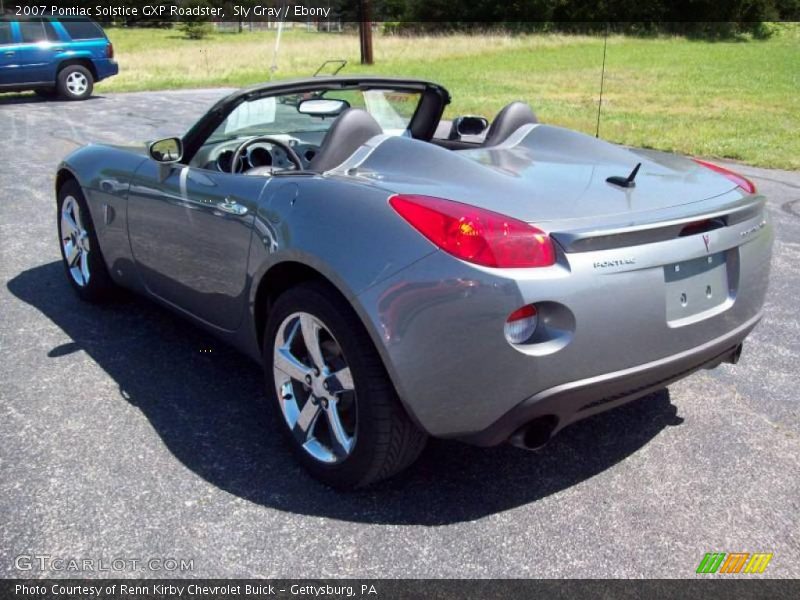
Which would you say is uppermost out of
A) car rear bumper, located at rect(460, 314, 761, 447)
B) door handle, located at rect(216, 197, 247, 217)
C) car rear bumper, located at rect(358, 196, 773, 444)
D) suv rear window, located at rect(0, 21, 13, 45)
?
suv rear window, located at rect(0, 21, 13, 45)

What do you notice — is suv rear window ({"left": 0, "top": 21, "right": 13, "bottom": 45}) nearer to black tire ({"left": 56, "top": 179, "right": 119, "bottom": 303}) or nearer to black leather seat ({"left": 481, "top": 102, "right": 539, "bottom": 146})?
black tire ({"left": 56, "top": 179, "right": 119, "bottom": 303})

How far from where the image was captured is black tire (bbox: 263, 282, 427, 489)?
247 cm

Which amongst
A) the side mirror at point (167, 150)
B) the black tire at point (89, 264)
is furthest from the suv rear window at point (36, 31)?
the side mirror at point (167, 150)

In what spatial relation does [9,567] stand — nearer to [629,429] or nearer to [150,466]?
[150,466]

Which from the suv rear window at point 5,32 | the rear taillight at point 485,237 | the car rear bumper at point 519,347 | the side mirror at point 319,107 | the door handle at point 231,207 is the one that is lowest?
the car rear bumper at point 519,347

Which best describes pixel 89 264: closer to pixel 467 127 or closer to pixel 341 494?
pixel 467 127

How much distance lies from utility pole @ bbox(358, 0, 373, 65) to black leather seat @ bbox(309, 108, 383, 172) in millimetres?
25096

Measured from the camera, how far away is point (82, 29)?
59.4ft

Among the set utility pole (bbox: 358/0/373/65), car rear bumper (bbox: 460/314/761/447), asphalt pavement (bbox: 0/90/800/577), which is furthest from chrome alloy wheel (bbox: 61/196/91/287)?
utility pole (bbox: 358/0/373/65)

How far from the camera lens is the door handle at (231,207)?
118 inches

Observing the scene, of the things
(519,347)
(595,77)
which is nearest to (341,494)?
(519,347)

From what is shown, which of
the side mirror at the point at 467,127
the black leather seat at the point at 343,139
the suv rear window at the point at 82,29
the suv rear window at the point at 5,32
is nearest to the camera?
the black leather seat at the point at 343,139

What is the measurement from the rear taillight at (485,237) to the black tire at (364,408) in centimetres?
41

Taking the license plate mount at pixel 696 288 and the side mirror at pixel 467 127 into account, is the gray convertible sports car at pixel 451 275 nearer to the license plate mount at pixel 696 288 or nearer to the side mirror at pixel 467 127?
the license plate mount at pixel 696 288
